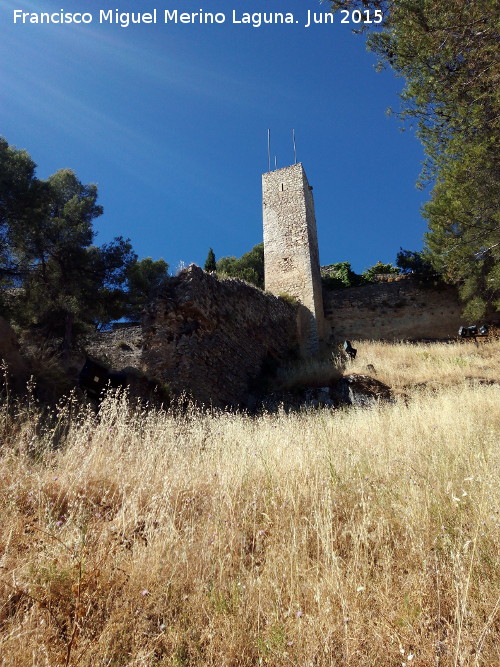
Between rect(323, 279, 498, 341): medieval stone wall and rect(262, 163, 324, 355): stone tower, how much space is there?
1.24 m

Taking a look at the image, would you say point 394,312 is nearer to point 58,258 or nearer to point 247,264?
point 247,264

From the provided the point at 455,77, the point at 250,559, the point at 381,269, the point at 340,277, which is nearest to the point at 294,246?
the point at 340,277

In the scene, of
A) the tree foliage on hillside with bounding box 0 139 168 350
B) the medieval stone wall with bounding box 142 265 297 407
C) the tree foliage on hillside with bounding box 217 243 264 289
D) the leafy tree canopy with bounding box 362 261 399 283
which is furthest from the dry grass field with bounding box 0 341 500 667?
the tree foliage on hillside with bounding box 217 243 264 289

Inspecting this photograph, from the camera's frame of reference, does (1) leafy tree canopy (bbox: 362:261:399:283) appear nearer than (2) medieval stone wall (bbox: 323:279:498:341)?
No

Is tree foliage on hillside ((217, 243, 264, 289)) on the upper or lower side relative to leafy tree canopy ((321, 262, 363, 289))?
upper

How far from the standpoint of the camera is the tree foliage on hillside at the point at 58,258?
1224 cm

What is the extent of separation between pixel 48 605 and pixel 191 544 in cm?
77

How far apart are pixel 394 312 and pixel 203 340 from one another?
11.6m

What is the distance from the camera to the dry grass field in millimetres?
1623

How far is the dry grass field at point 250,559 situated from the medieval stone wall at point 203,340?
15.1ft

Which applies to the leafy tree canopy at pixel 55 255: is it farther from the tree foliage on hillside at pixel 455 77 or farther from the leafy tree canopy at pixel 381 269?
the leafy tree canopy at pixel 381 269

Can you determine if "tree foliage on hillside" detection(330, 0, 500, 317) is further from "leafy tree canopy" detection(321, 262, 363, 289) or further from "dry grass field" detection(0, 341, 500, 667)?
"leafy tree canopy" detection(321, 262, 363, 289)

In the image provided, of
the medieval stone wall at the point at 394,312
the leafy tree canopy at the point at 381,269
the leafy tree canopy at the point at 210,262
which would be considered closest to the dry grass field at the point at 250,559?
the medieval stone wall at the point at 394,312

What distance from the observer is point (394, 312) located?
17.8 meters
